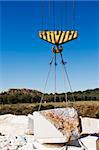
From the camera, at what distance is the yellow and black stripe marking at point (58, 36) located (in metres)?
5.30

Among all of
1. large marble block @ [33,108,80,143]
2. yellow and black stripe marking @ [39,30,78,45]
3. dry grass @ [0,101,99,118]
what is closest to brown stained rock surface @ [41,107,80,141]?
large marble block @ [33,108,80,143]

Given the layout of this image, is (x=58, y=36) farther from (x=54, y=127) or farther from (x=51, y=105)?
(x=51, y=105)

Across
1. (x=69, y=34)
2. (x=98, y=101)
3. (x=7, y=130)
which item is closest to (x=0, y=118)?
(x=7, y=130)

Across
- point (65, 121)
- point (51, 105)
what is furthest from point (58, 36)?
point (51, 105)

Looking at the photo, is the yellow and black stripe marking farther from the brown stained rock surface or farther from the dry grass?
the dry grass

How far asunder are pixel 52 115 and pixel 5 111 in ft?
18.1

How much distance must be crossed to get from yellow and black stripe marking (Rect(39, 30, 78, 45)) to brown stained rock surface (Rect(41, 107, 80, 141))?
3.47ft

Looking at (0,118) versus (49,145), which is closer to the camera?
(49,145)

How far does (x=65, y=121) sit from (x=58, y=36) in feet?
4.16

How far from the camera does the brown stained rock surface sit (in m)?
5.46

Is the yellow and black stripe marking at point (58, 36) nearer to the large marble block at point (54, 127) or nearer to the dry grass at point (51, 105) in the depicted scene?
the large marble block at point (54, 127)

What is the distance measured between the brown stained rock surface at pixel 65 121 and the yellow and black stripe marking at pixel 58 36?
1057mm

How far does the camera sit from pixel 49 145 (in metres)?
5.58

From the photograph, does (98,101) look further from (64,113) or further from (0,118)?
(64,113)
